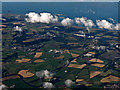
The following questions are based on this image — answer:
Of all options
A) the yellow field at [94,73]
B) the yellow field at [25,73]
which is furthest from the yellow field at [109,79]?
the yellow field at [25,73]

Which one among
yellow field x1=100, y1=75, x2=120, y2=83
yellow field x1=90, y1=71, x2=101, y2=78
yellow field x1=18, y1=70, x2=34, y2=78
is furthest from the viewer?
yellow field x1=90, y1=71, x2=101, y2=78

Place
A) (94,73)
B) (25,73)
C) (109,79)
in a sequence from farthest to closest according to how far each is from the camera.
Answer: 1. (94,73)
2. (25,73)
3. (109,79)

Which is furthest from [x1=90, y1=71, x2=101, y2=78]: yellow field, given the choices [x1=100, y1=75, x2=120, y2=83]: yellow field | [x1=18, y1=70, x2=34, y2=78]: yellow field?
[x1=18, y1=70, x2=34, y2=78]: yellow field

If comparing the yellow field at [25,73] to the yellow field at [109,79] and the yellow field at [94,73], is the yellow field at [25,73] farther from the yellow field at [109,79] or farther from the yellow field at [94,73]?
the yellow field at [109,79]

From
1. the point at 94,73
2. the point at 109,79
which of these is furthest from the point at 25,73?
the point at 109,79

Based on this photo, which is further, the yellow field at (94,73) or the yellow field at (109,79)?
the yellow field at (94,73)

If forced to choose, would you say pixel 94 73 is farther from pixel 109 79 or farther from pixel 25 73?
pixel 25 73

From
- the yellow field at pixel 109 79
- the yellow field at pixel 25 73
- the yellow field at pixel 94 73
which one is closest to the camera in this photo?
the yellow field at pixel 109 79

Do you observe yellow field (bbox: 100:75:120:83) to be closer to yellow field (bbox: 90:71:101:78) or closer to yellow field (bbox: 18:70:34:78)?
yellow field (bbox: 90:71:101:78)

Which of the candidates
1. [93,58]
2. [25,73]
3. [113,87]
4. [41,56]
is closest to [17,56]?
[41,56]

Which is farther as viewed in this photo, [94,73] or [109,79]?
[94,73]

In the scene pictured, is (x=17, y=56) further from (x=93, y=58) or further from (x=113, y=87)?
(x=113, y=87)

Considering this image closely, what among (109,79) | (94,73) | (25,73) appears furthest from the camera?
(94,73)
